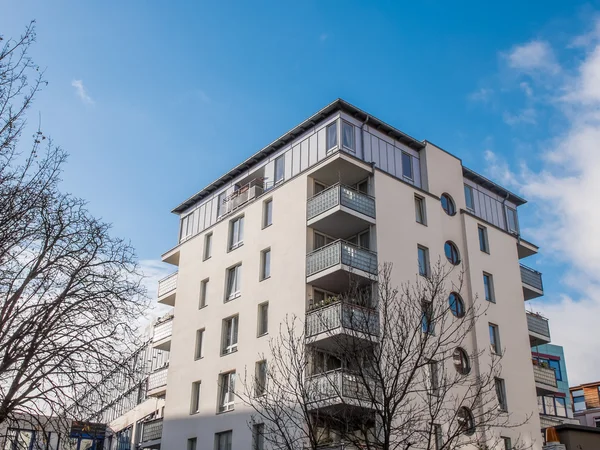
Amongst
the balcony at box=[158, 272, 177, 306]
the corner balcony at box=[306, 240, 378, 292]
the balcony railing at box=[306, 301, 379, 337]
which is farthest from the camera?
the balcony at box=[158, 272, 177, 306]

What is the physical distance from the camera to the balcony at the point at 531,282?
37562 mm

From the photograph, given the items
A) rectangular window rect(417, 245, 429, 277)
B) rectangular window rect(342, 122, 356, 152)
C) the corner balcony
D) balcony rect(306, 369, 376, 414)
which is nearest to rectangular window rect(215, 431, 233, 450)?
balcony rect(306, 369, 376, 414)

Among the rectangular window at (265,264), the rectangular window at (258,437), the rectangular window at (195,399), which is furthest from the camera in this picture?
the rectangular window at (195,399)

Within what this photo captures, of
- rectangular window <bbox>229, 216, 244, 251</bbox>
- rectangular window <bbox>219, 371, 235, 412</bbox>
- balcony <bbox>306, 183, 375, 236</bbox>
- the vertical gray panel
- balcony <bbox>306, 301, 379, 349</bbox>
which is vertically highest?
the vertical gray panel

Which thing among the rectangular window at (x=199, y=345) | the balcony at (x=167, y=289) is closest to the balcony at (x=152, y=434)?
the rectangular window at (x=199, y=345)

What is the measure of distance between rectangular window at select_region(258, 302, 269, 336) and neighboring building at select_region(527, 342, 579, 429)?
14.1m

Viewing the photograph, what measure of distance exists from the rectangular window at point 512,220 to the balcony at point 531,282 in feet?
6.84

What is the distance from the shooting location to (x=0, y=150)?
13.5m

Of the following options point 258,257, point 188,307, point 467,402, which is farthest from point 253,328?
point 467,402

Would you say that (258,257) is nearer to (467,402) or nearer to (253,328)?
(253,328)

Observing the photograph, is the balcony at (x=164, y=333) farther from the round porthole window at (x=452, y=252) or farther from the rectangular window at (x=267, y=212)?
the round porthole window at (x=452, y=252)

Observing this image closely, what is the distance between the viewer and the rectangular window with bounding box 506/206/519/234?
38.7 metres

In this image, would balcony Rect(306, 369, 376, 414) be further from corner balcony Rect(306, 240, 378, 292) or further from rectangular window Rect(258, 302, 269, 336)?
rectangular window Rect(258, 302, 269, 336)

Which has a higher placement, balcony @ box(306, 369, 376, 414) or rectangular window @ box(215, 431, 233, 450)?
balcony @ box(306, 369, 376, 414)
